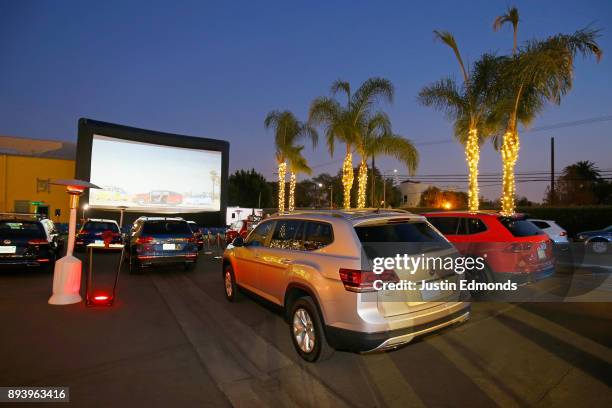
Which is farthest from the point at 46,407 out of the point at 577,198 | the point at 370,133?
the point at 577,198

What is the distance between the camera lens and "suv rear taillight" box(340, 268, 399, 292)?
370 cm

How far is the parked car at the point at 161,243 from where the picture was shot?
9.83 m

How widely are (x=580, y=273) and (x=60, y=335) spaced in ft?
39.5

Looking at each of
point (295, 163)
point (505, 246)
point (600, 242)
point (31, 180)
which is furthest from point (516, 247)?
point (31, 180)

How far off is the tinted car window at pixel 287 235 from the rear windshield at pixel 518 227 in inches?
162

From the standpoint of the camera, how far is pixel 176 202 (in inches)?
1016

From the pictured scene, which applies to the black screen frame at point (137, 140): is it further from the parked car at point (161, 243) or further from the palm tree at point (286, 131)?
the parked car at point (161, 243)

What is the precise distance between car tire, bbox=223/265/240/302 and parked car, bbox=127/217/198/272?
11.1 ft

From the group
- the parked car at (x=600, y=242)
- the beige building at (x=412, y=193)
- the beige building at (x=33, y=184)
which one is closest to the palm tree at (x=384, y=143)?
the parked car at (x=600, y=242)

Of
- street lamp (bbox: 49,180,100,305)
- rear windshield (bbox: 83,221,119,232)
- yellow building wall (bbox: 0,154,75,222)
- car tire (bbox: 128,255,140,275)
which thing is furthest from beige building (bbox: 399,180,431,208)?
street lamp (bbox: 49,180,100,305)

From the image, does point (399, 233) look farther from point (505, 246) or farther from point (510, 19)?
point (510, 19)

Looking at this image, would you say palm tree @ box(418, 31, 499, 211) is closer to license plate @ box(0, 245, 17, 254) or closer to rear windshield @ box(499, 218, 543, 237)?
rear windshield @ box(499, 218, 543, 237)

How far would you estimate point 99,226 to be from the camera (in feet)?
49.4

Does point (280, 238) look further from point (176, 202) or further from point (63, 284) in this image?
point (176, 202)
